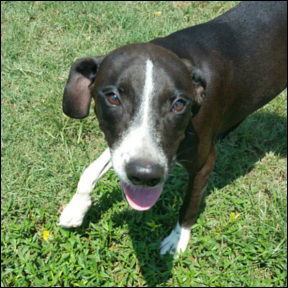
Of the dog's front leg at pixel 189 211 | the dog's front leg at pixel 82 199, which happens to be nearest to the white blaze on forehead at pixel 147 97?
the dog's front leg at pixel 189 211

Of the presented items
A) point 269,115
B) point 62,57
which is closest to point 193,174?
point 269,115

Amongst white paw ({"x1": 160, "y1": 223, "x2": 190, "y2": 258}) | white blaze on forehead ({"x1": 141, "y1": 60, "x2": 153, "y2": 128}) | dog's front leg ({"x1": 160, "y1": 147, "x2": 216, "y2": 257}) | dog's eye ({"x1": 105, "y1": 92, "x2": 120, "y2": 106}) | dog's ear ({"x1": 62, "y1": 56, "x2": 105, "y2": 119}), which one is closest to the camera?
white blaze on forehead ({"x1": 141, "y1": 60, "x2": 153, "y2": 128})

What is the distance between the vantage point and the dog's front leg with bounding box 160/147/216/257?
3984 millimetres

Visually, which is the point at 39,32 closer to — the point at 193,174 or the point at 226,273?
the point at 193,174

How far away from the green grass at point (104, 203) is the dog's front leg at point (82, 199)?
0.47ft

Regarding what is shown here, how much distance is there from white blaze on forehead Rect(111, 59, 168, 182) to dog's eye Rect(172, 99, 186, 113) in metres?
0.21

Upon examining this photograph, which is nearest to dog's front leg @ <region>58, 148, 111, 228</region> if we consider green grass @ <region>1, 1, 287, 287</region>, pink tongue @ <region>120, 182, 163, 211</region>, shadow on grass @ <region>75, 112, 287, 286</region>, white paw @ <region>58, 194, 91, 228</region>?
white paw @ <region>58, 194, 91, 228</region>

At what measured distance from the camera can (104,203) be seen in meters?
4.49

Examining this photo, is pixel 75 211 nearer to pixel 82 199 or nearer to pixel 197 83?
pixel 82 199

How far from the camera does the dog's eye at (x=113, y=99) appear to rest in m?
3.09

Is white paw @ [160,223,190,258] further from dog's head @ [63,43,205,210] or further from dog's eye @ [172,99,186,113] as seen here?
dog's eye @ [172,99,186,113]

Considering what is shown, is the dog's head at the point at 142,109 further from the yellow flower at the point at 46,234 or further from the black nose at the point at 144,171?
the yellow flower at the point at 46,234

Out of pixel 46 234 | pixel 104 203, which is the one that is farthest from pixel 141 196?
pixel 46 234

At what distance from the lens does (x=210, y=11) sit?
700cm
